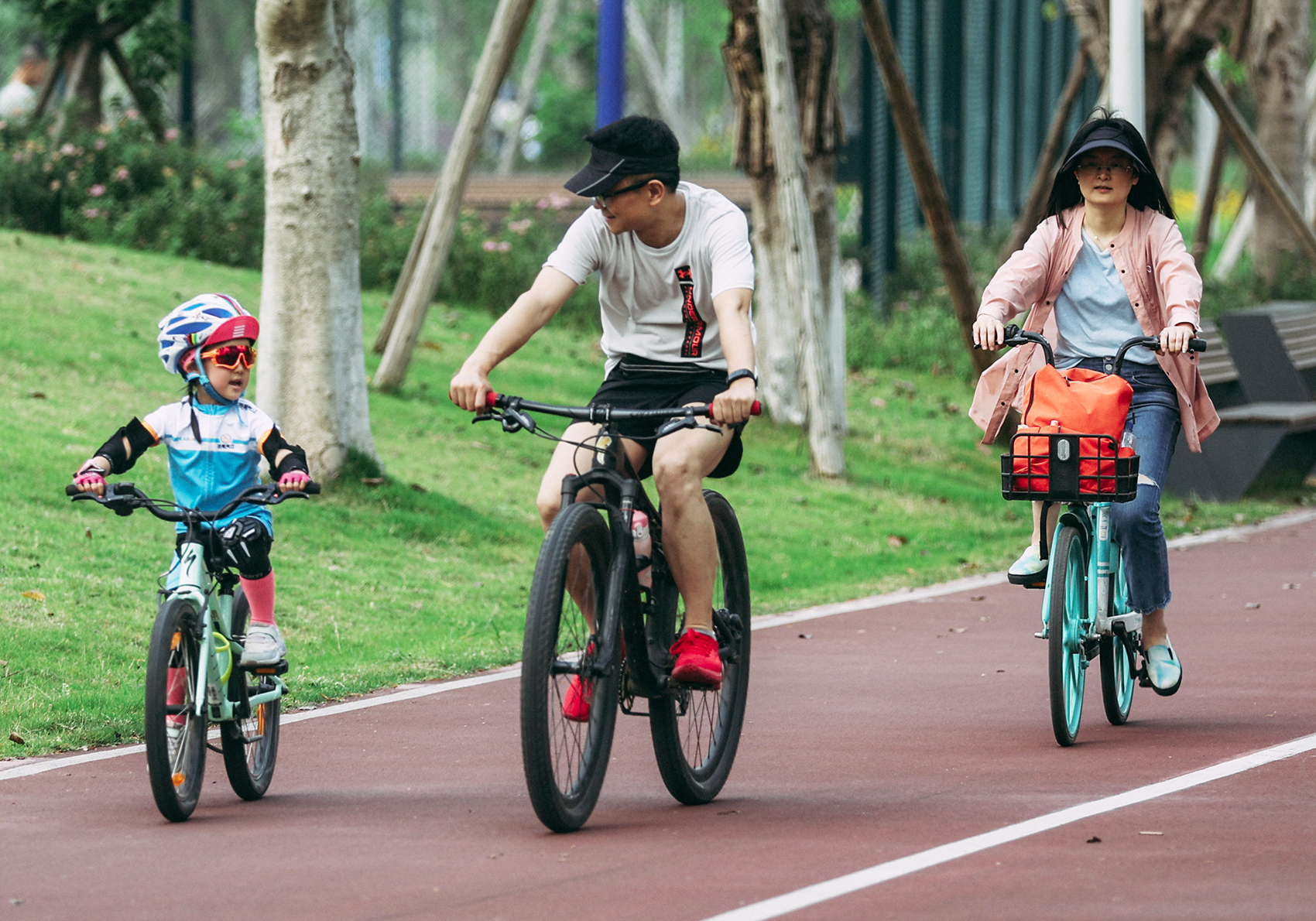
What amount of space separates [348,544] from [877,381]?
1066 cm

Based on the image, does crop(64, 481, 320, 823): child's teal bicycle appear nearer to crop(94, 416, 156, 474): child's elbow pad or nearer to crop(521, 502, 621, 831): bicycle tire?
crop(94, 416, 156, 474): child's elbow pad

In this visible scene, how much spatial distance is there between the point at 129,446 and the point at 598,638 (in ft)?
5.06

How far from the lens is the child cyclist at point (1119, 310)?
23.1ft

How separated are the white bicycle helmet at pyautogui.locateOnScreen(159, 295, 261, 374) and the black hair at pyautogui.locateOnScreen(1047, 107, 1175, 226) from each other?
2947 millimetres

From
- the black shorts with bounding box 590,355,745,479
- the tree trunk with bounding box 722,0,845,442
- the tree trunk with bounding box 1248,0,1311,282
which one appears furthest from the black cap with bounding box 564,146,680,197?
the tree trunk with bounding box 1248,0,1311,282

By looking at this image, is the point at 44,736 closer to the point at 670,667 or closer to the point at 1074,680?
the point at 670,667

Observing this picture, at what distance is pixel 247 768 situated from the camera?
19.7 ft

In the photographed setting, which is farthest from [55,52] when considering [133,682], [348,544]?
[133,682]

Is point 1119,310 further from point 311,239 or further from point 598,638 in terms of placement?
point 311,239

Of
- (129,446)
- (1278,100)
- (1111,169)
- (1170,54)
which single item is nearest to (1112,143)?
(1111,169)

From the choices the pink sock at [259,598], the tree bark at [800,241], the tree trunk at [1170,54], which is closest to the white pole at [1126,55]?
the tree bark at [800,241]

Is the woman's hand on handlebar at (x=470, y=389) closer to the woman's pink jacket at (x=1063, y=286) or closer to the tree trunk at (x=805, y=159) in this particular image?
the woman's pink jacket at (x=1063, y=286)

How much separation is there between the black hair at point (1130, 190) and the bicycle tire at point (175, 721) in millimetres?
3447

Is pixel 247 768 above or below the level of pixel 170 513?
below
